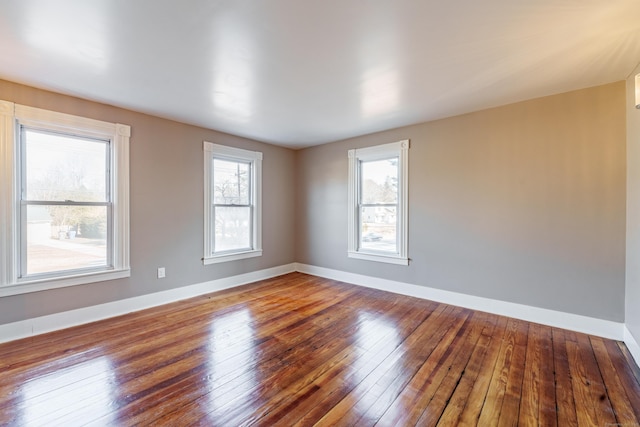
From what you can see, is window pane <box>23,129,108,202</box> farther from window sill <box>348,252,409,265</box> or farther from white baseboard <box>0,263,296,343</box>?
window sill <box>348,252,409,265</box>

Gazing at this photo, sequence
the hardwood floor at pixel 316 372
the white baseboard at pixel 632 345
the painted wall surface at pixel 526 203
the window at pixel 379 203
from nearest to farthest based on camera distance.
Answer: the hardwood floor at pixel 316 372 < the white baseboard at pixel 632 345 < the painted wall surface at pixel 526 203 < the window at pixel 379 203

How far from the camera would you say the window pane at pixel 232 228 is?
4363mm

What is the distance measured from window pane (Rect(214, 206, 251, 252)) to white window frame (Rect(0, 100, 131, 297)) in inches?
50.2

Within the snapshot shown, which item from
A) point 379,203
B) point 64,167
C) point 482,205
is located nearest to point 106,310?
point 64,167

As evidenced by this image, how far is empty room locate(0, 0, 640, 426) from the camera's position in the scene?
5.81ft

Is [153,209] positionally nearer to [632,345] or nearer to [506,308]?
[506,308]

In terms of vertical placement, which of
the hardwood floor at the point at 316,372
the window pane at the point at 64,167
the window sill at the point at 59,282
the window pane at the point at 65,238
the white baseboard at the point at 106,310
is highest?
the window pane at the point at 64,167

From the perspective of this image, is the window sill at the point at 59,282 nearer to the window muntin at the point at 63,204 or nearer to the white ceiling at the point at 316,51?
the window muntin at the point at 63,204

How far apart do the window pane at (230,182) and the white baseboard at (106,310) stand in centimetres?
128

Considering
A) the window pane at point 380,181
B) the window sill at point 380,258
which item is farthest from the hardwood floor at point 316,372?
the window pane at point 380,181

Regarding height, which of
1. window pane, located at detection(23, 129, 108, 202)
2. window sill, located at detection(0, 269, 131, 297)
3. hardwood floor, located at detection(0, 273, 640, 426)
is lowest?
hardwood floor, located at detection(0, 273, 640, 426)

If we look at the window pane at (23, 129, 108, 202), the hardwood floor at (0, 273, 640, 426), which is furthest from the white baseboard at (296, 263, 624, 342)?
the window pane at (23, 129, 108, 202)

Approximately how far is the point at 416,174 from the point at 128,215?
3.83 m

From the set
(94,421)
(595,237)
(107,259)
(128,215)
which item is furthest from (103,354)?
(595,237)
